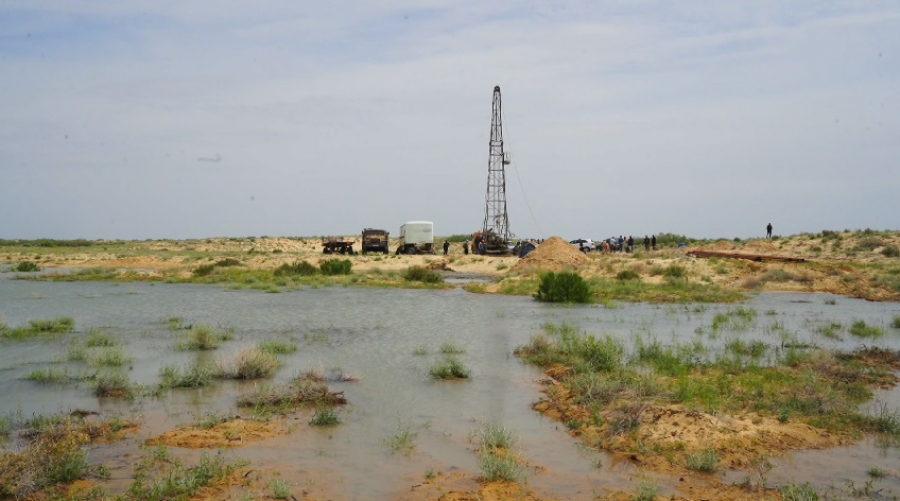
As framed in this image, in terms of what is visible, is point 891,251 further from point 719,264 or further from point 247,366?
point 247,366

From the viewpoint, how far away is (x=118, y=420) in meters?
11.0

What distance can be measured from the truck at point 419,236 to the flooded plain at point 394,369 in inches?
1295

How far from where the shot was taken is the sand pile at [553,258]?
47.6 meters

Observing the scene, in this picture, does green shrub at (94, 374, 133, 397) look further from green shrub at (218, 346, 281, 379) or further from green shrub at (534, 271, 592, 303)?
green shrub at (534, 271, 592, 303)

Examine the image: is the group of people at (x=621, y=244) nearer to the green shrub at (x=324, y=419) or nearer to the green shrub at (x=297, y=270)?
the green shrub at (x=297, y=270)

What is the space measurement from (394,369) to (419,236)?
52.8 m

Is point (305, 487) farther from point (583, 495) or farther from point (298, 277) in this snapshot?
point (298, 277)

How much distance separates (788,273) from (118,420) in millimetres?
35498

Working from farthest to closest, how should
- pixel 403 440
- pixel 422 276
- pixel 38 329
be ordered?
1. pixel 422 276
2. pixel 38 329
3. pixel 403 440

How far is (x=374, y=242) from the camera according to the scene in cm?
6875

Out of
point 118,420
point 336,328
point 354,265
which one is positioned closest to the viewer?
point 118,420

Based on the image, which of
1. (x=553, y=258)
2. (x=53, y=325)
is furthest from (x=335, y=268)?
(x=53, y=325)

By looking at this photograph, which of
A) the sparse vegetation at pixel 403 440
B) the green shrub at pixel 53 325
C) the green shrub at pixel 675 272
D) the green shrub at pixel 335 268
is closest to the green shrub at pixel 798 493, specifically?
the sparse vegetation at pixel 403 440

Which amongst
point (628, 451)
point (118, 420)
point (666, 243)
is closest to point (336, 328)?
point (118, 420)
